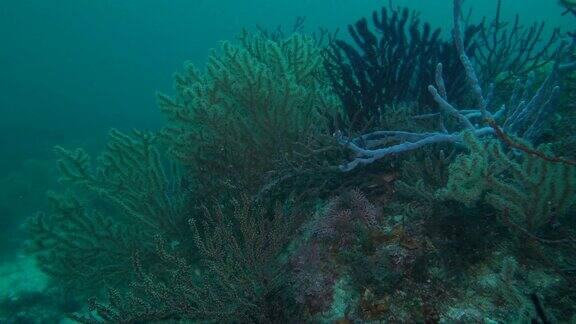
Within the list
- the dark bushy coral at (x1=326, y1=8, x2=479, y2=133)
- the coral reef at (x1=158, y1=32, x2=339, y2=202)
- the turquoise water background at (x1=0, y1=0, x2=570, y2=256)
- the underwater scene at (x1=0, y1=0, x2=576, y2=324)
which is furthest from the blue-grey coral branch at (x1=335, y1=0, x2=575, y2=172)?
the turquoise water background at (x1=0, y1=0, x2=570, y2=256)

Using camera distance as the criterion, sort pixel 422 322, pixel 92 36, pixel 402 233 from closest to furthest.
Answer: pixel 422 322, pixel 402 233, pixel 92 36

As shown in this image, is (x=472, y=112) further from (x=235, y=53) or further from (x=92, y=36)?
(x=92, y=36)

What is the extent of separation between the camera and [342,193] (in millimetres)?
3438

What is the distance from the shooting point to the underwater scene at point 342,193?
2490 mm

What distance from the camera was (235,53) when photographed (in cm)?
478

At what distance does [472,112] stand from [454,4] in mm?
969

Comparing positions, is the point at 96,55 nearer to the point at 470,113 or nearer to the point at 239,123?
the point at 239,123

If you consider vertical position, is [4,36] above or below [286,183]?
above

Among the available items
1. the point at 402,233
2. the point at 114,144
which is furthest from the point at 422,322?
the point at 114,144

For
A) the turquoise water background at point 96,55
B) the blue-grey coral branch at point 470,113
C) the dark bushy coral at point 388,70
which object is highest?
the turquoise water background at point 96,55

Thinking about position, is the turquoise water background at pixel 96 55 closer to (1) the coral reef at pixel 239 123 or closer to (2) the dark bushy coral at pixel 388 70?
(1) the coral reef at pixel 239 123

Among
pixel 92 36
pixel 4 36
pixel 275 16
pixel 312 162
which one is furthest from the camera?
pixel 275 16

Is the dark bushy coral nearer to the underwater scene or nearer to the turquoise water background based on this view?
the underwater scene

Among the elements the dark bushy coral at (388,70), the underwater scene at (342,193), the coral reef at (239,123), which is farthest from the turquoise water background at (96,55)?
the dark bushy coral at (388,70)
